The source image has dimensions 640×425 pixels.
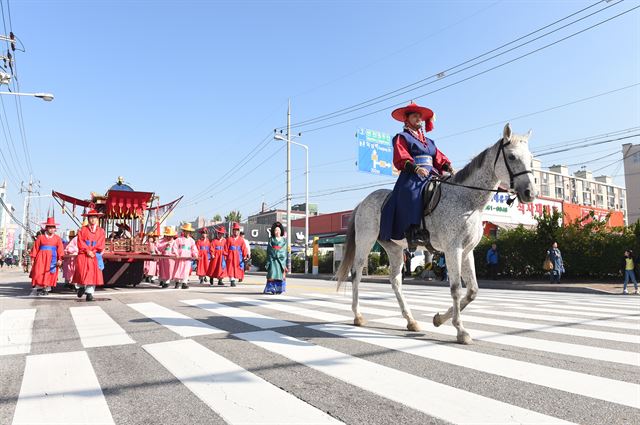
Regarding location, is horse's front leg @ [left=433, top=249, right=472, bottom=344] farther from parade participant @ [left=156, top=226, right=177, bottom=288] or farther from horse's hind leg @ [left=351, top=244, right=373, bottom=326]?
parade participant @ [left=156, top=226, right=177, bottom=288]

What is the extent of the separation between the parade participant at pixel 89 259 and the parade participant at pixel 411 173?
22.8ft

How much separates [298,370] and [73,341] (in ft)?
9.61

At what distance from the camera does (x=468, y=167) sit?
4.88m

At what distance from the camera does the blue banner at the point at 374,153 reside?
22562 millimetres

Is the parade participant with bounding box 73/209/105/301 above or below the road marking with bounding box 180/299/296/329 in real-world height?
above

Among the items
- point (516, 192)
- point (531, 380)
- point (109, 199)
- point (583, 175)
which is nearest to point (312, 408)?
point (531, 380)

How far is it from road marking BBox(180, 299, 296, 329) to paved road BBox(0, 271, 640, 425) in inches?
3.1

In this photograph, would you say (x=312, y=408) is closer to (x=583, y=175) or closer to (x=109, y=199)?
(x=109, y=199)

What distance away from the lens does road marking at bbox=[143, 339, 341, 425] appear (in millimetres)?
2502

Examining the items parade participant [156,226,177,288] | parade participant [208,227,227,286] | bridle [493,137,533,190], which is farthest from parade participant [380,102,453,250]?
parade participant [208,227,227,286]

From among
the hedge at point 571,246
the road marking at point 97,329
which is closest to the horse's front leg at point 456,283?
the road marking at point 97,329

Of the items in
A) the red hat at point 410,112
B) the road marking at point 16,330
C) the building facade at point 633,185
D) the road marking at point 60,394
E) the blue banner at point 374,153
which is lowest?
the road marking at point 16,330

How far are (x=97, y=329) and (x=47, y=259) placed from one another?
22.5 ft

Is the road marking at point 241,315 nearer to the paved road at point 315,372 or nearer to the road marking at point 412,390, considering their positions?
the paved road at point 315,372
